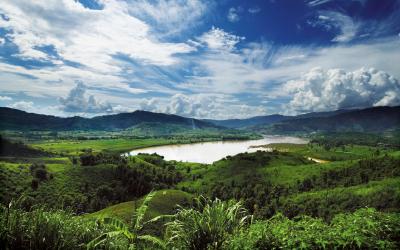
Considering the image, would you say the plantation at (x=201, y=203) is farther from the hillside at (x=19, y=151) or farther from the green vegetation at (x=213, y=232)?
the hillside at (x=19, y=151)

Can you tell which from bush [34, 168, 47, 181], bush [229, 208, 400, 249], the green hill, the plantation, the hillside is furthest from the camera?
the hillside

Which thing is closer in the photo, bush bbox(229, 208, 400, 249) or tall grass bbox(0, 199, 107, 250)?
bush bbox(229, 208, 400, 249)

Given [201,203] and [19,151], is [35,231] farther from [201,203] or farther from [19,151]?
[19,151]

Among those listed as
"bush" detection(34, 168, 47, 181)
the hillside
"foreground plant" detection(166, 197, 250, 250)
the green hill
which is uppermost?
"foreground plant" detection(166, 197, 250, 250)

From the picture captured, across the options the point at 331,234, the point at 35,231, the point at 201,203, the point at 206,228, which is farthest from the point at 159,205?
the point at 331,234

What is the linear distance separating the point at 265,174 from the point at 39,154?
90.5m

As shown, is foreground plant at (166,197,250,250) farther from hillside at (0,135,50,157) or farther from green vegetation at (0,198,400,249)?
hillside at (0,135,50,157)

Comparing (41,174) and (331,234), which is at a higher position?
(331,234)

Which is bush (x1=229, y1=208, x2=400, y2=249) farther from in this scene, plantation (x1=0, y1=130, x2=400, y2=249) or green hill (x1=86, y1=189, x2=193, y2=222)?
green hill (x1=86, y1=189, x2=193, y2=222)

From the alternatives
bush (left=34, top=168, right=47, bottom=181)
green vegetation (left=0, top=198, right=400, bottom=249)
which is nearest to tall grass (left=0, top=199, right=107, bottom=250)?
green vegetation (left=0, top=198, right=400, bottom=249)

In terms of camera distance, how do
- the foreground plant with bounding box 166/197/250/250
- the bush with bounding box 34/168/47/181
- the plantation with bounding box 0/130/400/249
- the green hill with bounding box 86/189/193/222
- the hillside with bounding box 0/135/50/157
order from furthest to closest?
the hillside with bounding box 0/135/50/157 < the bush with bounding box 34/168/47/181 < the green hill with bounding box 86/189/193/222 < the foreground plant with bounding box 166/197/250/250 < the plantation with bounding box 0/130/400/249

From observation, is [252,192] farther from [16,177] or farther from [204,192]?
[16,177]

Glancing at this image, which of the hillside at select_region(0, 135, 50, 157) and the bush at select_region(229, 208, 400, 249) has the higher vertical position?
the bush at select_region(229, 208, 400, 249)

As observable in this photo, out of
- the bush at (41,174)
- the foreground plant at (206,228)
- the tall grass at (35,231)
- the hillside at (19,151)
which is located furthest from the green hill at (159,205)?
the hillside at (19,151)
